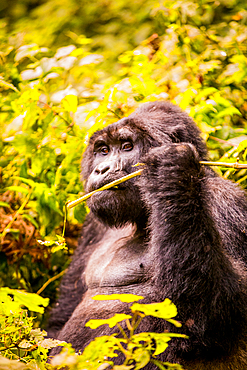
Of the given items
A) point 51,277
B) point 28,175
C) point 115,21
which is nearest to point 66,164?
point 28,175

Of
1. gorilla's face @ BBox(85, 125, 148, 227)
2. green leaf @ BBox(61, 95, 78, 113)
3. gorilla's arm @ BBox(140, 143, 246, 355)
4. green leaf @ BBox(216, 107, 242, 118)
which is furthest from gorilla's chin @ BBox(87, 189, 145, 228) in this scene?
green leaf @ BBox(216, 107, 242, 118)

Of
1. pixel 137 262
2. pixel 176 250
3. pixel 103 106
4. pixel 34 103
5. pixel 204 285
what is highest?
pixel 34 103

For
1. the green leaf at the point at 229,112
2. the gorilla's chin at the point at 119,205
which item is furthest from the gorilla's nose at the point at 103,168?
the green leaf at the point at 229,112

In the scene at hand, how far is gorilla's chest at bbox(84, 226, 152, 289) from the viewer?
231 centimetres

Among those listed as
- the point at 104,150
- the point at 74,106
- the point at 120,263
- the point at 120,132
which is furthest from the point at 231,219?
the point at 74,106

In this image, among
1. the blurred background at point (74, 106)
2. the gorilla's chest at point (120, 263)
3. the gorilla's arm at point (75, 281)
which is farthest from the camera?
the gorilla's arm at point (75, 281)

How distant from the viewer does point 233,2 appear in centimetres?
393

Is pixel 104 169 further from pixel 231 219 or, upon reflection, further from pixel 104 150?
pixel 231 219

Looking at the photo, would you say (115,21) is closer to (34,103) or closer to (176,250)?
(34,103)

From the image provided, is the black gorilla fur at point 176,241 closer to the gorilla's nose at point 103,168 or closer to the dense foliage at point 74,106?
the gorilla's nose at point 103,168

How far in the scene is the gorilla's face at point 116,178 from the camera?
91.2 inches

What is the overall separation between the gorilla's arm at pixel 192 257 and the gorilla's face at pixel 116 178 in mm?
414

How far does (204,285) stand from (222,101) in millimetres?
1642

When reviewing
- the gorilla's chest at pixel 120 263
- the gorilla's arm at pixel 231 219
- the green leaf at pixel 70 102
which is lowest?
the gorilla's chest at pixel 120 263
